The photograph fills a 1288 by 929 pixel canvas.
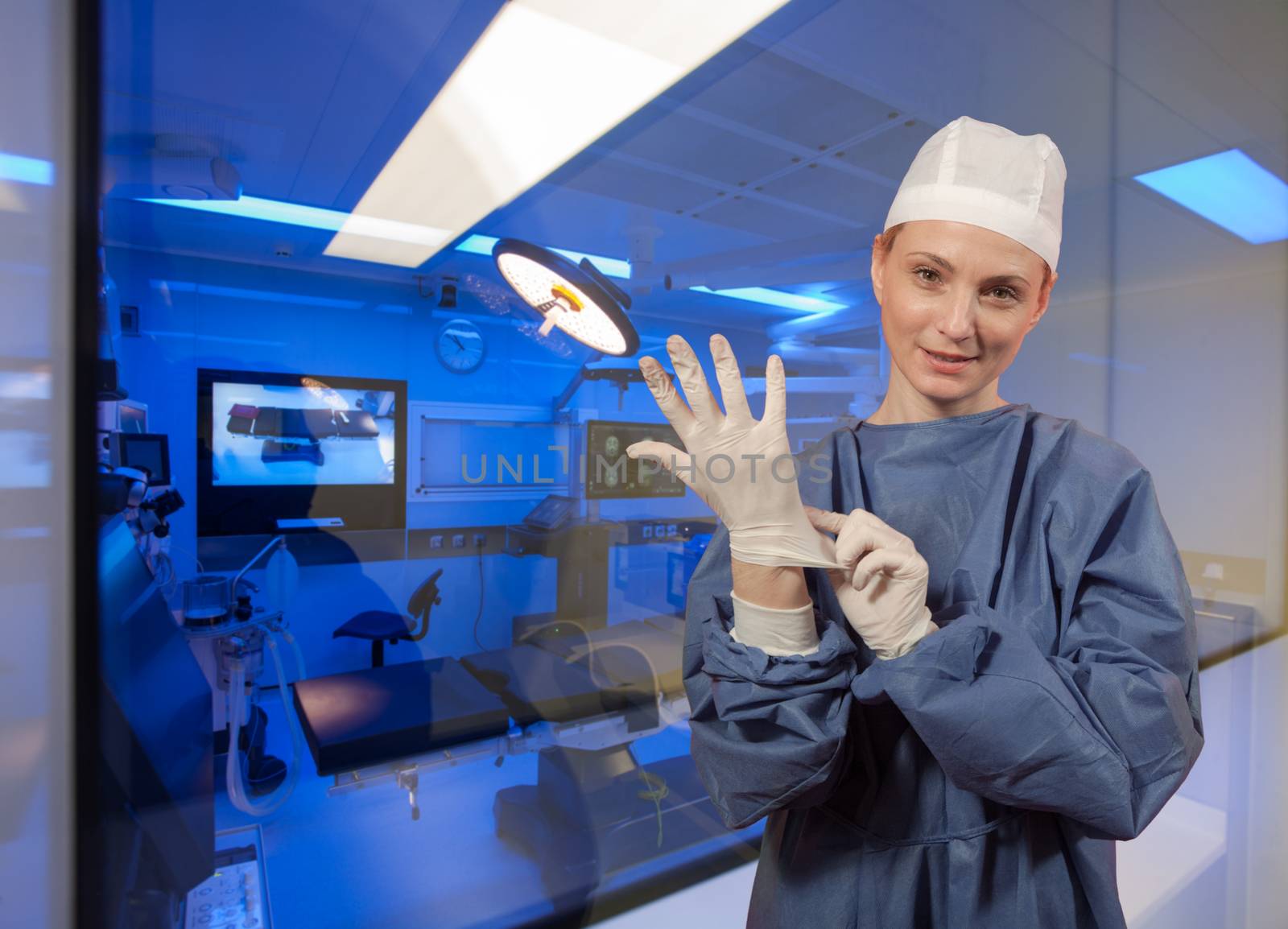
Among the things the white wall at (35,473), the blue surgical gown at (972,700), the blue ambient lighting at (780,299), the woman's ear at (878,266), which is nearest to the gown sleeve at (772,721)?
the blue surgical gown at (972,700)

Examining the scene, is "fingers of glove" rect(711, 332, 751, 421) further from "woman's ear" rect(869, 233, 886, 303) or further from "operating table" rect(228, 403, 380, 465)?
"operating table" rect(228, 403, 380, 465)

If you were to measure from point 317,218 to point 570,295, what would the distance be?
2.03 ft

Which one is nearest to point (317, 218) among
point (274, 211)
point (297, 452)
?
point (274, 211)

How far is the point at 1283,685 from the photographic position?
2.32 m

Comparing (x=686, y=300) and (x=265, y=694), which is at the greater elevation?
(x=686, y=300)

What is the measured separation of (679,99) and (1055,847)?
1848mm

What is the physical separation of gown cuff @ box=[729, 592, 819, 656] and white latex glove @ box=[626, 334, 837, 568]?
Result: 0.16 feet

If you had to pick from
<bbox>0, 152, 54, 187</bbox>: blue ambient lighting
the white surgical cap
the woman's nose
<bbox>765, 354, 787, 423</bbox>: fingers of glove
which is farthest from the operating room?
the white surgical cap

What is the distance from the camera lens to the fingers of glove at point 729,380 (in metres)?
0.63

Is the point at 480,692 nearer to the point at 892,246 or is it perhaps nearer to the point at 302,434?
the point at 302,434

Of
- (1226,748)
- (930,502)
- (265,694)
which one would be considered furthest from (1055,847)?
(1226,748)

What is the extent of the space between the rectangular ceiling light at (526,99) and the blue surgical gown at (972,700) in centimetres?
110

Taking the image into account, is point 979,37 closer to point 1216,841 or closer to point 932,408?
point 932,408

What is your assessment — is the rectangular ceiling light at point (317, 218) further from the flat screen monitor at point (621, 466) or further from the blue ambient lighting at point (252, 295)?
the flat screen monitor at point (621, 466)
